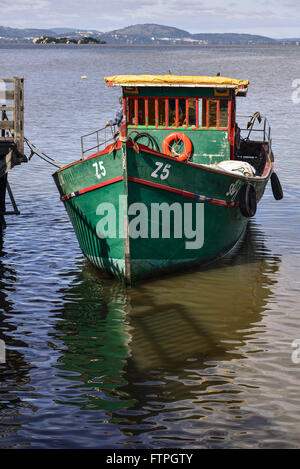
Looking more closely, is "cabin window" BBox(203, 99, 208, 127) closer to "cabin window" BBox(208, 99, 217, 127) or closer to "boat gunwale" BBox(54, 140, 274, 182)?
"cabin window" BBox(208, 99, 217, 127)

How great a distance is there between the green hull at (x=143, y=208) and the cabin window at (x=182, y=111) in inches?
75.4

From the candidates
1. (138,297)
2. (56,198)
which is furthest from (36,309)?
(56,198)

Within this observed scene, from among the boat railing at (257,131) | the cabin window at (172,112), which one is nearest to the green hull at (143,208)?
the cabin window at (172,112)

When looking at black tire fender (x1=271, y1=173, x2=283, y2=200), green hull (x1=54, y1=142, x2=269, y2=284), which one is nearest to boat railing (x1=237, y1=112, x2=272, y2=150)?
black tire fender (x1=271, y1=173, x2=283, y2=200)

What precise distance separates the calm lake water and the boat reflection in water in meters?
0.03

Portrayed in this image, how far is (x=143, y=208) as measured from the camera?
47.2 ft

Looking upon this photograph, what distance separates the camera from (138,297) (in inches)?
558

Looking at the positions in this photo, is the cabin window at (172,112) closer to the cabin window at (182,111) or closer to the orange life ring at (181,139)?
the cabin window at (182,111)

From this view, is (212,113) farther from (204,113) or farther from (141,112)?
(141,112)

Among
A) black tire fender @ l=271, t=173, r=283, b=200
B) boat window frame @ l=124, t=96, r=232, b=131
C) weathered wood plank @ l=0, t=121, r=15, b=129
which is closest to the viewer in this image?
boat window frame @ l=124, t=96, r=232, b=131

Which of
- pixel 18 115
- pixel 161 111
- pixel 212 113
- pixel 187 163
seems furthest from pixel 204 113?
pixel 18 115

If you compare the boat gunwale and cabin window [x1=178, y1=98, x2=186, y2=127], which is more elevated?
cabin window [x1=178, y1=98, x2=186, y2=127]

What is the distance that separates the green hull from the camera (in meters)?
14.1

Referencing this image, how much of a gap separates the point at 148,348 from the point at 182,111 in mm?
7635
